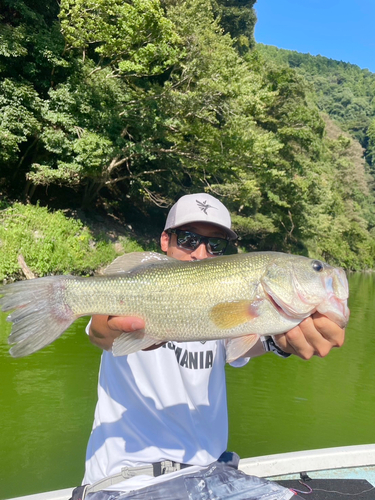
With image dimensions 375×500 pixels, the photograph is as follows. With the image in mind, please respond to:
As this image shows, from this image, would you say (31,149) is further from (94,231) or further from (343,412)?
(343,412)

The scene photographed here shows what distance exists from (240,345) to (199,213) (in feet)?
3.57

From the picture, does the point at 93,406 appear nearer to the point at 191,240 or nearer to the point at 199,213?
the point at 191,240

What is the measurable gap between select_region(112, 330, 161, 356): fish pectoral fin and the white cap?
1008mm

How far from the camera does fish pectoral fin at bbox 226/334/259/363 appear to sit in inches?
87.3

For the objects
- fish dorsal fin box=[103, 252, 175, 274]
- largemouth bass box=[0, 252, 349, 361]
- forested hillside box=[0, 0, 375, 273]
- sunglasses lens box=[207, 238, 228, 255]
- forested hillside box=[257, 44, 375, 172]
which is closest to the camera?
largemouth bass box=[0, 252, 349, 361]

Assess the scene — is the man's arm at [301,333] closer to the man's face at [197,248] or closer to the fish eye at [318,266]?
the fish eye at [318,266]

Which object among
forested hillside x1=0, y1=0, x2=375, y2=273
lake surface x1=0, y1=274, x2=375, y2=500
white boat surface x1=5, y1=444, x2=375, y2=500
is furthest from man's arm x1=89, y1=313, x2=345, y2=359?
forested hillside x1=0, y1=0, x2=375, y2=273

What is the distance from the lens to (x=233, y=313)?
86.5 inches

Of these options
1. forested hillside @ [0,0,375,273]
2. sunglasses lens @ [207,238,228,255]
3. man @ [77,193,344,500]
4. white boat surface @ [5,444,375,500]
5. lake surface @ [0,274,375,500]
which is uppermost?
forested hillside @ [0,0,375,273]

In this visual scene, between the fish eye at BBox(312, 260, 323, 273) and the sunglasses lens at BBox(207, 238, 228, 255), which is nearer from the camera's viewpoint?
the fish eye at BBox(312, 260, 323, 273)

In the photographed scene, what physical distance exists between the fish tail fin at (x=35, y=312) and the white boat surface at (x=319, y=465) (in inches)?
90.6

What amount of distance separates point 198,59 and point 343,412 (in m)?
17.1

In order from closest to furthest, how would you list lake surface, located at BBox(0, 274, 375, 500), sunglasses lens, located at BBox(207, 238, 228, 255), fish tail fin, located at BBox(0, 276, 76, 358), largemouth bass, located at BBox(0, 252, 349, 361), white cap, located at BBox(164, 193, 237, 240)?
fish tail fin, located at BBox(0, 276, 76, 358) → largemouth bass, located at BBox(0, 252, 349, 361) → white cap, located at BBox(164, 193, 237, 240) → sunglasses lens, located at BBox(207, 238, 228, 255) → lake surface, located at BBox(0, 274, 375, 500)

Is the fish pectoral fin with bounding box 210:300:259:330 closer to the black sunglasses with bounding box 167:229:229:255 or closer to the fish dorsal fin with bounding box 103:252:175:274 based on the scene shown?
the fish dorsal fin with bounding box 103:252:175:274
